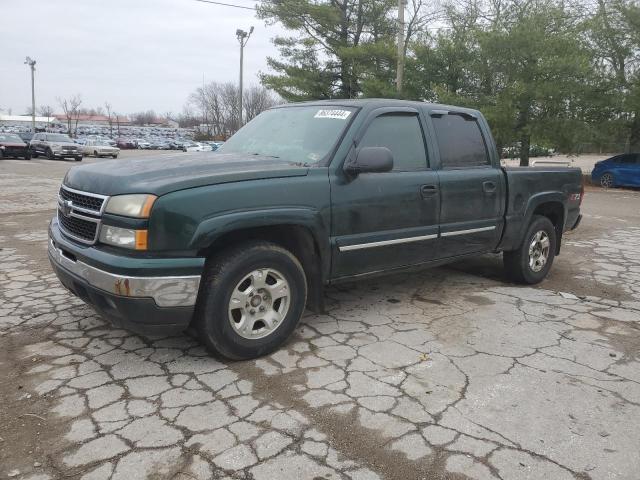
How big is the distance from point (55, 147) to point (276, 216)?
1194 inches

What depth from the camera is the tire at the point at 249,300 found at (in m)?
3.25

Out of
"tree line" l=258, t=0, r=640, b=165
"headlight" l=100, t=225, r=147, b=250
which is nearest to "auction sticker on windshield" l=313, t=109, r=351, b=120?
"headlight" l=100, t=225, r=147, b=250

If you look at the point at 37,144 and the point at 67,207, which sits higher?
the point at 37,144

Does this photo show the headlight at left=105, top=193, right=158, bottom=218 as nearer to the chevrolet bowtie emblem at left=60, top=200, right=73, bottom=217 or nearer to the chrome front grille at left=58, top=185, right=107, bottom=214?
the chrome front grille at left=58, top=185, right=107, bottom=214

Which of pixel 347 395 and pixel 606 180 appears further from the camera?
pixel 606 180

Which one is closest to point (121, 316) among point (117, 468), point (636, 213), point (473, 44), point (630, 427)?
point (117, 468)

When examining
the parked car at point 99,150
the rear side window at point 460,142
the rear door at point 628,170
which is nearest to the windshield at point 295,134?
the rear side window at point 460,142

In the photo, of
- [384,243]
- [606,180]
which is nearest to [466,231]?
[384,243]

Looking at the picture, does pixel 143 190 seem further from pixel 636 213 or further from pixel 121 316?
pixel 636 213

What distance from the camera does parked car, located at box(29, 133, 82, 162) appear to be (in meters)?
29.4

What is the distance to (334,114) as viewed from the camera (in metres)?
4.14

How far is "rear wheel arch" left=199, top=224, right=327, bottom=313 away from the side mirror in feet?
1.95

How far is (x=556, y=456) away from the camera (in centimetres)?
254

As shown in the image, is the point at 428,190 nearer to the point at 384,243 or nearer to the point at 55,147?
the point at 384,243
